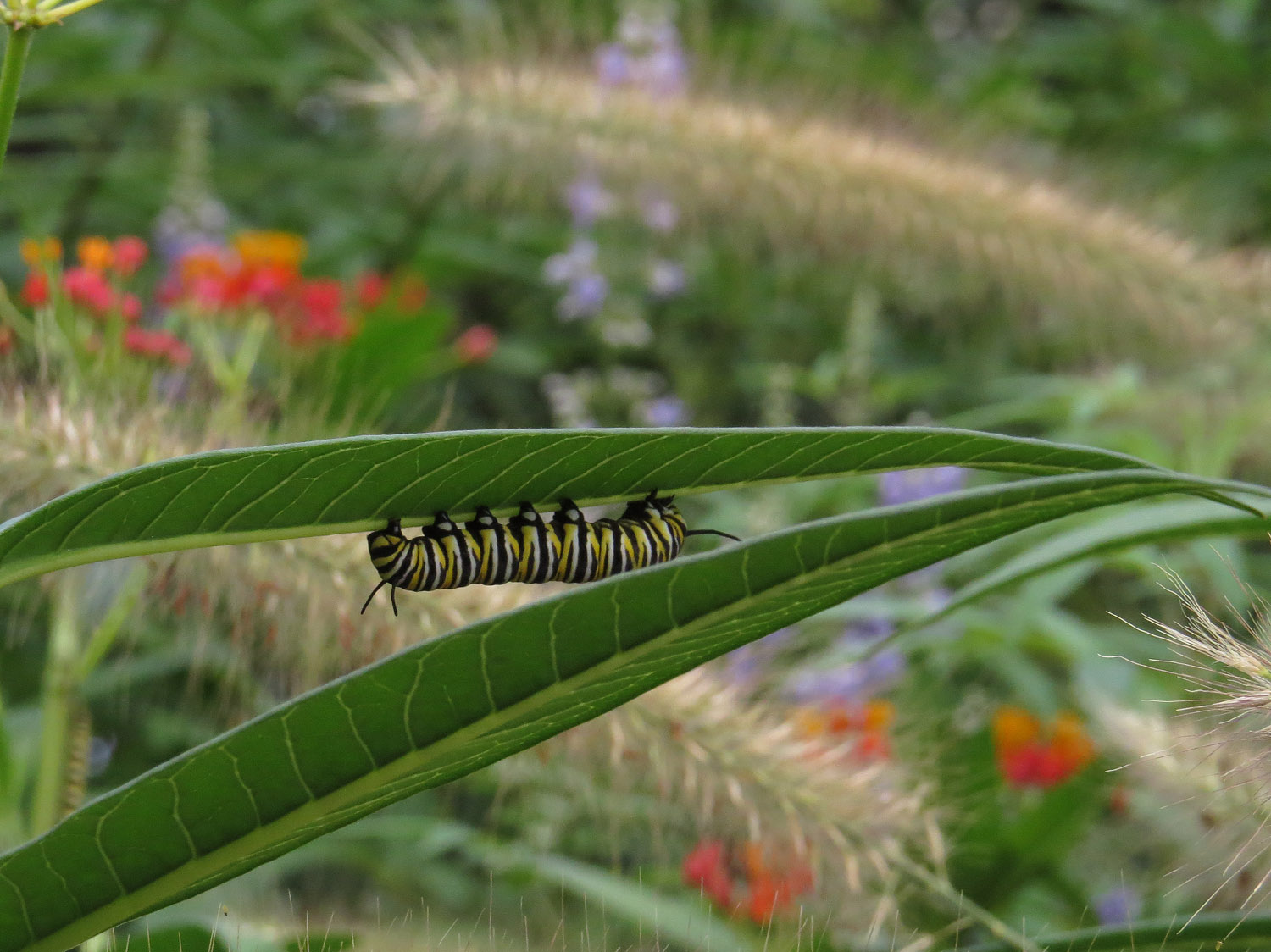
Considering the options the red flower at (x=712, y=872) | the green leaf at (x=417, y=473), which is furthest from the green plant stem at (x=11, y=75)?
the red flower at (x=712, y=872)

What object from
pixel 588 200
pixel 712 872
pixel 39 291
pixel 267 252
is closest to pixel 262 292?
pixel 267 252

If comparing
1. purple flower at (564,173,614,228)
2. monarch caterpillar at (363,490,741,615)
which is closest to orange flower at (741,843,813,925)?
monarch caterpillar at (363,490,741,615)

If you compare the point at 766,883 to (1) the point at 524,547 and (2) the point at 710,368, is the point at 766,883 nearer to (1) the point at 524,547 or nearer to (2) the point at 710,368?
(1) the point at 524,547

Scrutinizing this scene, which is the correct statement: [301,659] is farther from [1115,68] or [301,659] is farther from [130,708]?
[1115,68]

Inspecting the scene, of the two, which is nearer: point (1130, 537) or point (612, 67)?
point (1130, 537)

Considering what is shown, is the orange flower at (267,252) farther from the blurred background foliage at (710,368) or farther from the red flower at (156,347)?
the red flower at (156,347)
